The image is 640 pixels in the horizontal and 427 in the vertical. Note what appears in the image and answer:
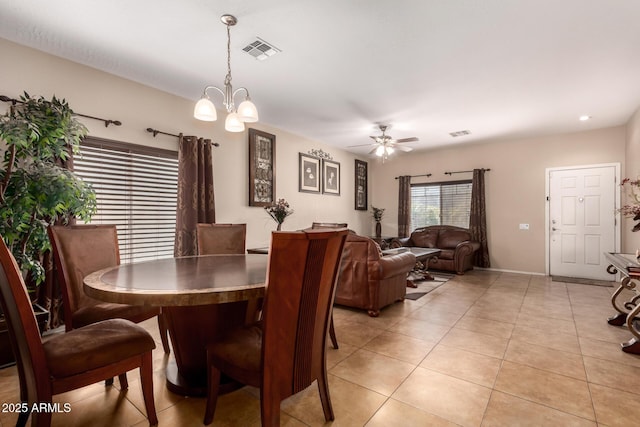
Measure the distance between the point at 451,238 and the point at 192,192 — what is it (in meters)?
5.27

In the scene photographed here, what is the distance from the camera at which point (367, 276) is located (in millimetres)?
3479

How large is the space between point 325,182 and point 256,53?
378 centimetres

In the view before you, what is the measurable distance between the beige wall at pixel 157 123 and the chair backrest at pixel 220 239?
1.25 metres

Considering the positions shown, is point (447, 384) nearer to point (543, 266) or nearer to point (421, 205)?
point (543, 266)

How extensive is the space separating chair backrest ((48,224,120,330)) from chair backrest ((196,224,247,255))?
0.83m

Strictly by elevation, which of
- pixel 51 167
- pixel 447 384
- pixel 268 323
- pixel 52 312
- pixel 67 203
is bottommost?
pixel 447 384

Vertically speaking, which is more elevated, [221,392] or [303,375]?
[303,375]

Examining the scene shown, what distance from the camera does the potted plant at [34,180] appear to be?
2299 millimetres

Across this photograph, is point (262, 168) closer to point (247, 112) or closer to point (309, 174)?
point (309, 174)

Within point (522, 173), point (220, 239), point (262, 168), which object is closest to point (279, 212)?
point (262, 168)

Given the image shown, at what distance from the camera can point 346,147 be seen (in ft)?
22.6

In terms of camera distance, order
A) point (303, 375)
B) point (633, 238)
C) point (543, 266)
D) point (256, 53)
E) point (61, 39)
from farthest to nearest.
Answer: point (543, 266) → point (633, 238) → point (256, 53) → point (61, 39) → point (303, 375)

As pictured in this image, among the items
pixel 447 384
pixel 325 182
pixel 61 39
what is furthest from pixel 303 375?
pixel 325 182

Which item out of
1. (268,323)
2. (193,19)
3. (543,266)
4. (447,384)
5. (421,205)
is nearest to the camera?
(268,323)
